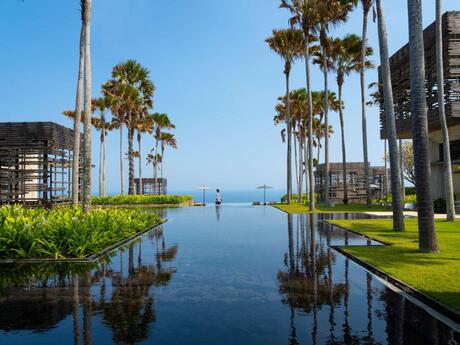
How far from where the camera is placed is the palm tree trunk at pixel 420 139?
451 inches

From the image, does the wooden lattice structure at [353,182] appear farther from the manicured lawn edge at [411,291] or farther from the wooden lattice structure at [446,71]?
the manicured lawn edge at [411,291]

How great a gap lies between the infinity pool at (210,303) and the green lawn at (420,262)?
632mm

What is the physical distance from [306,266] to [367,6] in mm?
25404

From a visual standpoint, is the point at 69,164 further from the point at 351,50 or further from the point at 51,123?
the point at 351,50

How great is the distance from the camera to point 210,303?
7008mm

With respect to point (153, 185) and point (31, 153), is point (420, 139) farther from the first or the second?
point (153, 185)

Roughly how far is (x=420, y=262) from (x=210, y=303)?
612cm

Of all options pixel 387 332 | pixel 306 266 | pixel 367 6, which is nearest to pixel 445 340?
pixel 387 332

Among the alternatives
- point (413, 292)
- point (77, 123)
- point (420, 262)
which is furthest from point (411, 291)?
point (77, 123)

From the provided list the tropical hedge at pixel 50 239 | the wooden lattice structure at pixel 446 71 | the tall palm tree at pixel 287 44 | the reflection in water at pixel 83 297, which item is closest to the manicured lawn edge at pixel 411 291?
the reflection in water at pixel 83 297

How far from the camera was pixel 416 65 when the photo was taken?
38.8 feet

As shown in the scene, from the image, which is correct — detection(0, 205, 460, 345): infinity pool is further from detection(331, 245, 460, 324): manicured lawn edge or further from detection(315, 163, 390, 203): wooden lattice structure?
detection(315, 163, 390, 203): wooden lattice structure

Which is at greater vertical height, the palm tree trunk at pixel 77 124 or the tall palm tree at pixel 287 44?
the tall palm tree at pixel 287 44

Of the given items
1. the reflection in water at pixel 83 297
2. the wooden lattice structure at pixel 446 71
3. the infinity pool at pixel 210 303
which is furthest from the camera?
the wooden lattice structure at pixel 446 71
